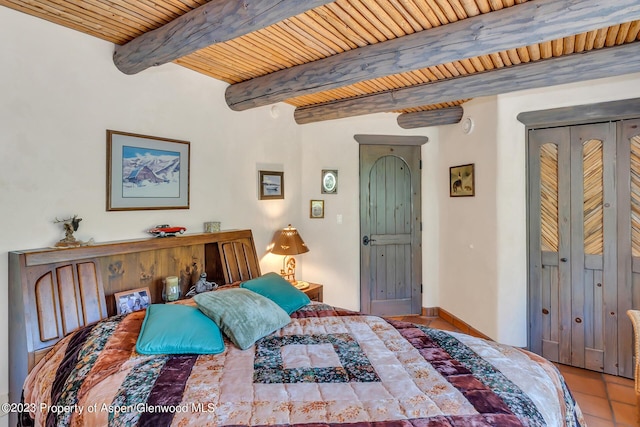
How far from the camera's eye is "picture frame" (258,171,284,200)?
11.4 feet

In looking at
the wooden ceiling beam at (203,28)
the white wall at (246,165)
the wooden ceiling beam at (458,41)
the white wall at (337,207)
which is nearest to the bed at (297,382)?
the white wall at (246,165)

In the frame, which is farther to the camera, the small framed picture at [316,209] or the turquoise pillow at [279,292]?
the small framed picture at [316,209]

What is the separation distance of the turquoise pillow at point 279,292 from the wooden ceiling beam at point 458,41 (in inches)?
60.9

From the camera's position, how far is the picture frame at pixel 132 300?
7.32ft

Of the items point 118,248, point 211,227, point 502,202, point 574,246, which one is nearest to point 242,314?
point 118,248

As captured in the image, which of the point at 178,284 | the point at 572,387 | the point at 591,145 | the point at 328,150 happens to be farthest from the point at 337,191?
the point at 572,387

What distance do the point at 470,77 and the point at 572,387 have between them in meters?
2.62

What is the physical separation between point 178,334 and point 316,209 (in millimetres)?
2546

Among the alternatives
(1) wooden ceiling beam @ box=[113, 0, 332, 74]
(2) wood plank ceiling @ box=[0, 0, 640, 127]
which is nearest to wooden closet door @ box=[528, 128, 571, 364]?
(2) wood plank ceiling @ box=[0, 0, 640, 127]

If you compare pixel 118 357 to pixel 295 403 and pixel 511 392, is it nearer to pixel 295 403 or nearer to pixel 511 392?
pixel 295 403

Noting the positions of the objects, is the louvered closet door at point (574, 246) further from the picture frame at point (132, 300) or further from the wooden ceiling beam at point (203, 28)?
the picture frame at point (132, 300)

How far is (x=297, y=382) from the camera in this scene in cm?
143

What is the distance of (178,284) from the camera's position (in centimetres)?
258

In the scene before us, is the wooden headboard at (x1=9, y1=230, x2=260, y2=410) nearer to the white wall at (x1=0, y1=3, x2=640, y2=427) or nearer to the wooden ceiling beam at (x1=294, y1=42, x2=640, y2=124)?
the white wall at (x1=0, y1=3, x2=640, y2=427)
